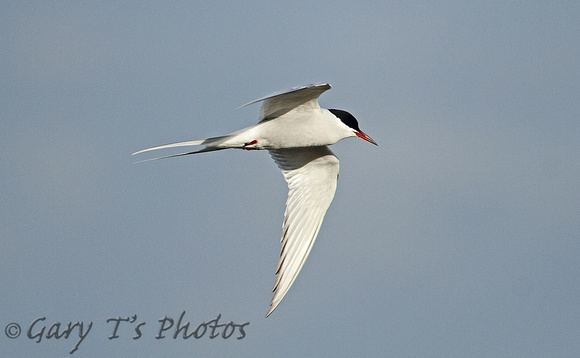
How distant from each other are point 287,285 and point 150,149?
2.68 meters

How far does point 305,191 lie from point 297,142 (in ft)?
4.82

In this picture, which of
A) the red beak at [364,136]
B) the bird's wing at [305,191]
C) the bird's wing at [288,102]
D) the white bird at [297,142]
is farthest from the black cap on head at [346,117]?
the bird's wing at [305,191]

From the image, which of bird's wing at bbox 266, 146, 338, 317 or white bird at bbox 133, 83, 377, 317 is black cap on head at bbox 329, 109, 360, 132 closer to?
white bird at bbox 133, 83, 377, 317

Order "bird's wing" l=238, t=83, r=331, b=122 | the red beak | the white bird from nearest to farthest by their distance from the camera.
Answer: "bird's wing" l=238, t=83, r=331, b=122 → the white bird → the red beak

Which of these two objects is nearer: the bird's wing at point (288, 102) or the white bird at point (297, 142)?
the bird's wing at point (288, 102)

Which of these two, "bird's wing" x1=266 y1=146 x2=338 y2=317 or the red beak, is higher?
the red beak

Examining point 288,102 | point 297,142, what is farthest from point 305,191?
point 288,102

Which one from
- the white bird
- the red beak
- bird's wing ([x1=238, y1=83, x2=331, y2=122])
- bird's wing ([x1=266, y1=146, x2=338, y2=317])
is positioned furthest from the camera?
the red beak

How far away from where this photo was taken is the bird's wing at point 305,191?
1151cm

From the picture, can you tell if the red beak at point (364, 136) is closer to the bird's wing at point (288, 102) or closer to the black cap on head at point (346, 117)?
the black cap on head at point (346, 117)

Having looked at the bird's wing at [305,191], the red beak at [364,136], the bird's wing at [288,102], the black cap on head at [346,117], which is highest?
the bird's wing at [288,102]

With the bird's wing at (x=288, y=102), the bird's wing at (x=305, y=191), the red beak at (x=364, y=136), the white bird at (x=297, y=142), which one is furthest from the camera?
the red beak at (x=364, y=136)

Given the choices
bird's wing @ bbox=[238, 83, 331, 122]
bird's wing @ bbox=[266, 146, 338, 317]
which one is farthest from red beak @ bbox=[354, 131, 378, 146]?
bird's wing @ bbox=[238, 83, 331, 122]

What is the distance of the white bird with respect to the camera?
10773 millimetres
